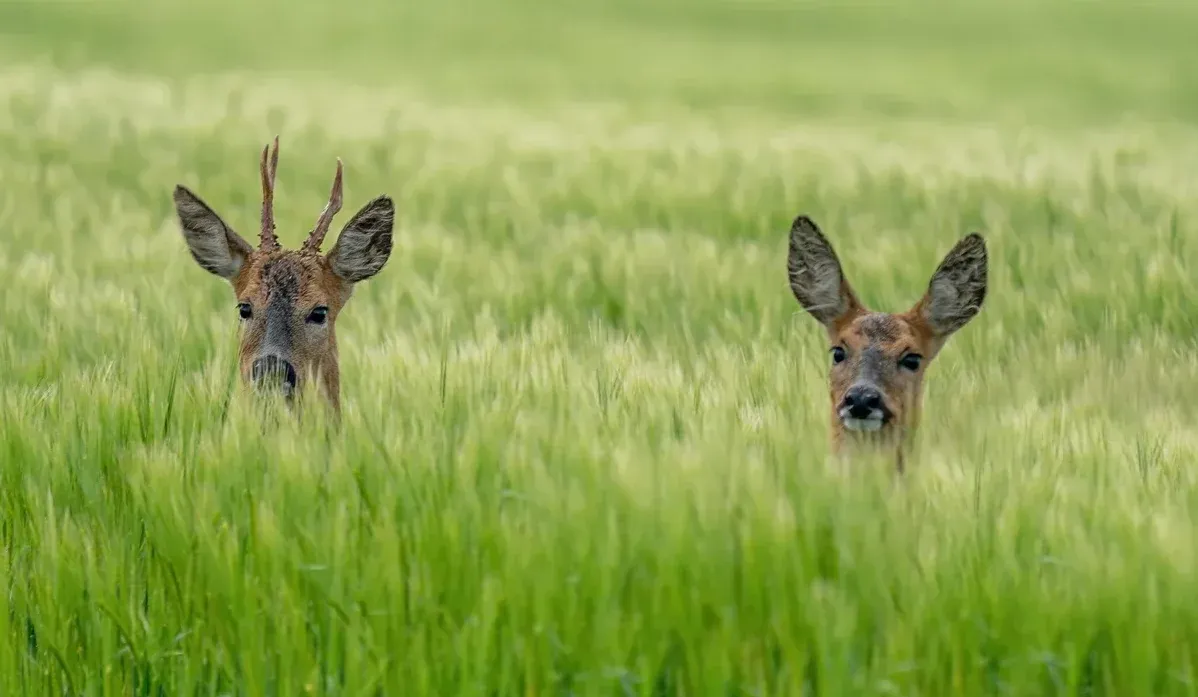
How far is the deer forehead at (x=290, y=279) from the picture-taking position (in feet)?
19.0

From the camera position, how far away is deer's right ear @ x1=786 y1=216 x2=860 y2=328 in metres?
5.67

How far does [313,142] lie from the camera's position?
16.2 m

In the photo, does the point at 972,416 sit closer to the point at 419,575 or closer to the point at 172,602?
the point at 419,575

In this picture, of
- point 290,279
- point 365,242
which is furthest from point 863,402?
point 290,279

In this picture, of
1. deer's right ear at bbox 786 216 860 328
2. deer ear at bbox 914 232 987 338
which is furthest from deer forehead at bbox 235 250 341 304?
deer ear at bbox 914 232 987 338

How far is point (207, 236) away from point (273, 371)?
73 centimetres

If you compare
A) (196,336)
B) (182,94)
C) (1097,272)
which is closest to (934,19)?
(182,94)

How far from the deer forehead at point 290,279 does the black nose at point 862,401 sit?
1941mm

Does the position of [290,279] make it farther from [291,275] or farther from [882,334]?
[882,334]

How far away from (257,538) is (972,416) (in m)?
2.97

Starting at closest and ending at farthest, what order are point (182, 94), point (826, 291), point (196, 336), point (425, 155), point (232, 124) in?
point (826, 291) → point (196, 336) → point (425, 155) → point (232, 124) → point (182, 94)

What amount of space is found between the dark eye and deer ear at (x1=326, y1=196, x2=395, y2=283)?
23cm

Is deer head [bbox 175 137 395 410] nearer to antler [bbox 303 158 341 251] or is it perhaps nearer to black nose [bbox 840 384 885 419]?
antler [bbox 303 158 341 251]

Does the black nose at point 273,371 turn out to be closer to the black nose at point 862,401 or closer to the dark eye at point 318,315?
the dark eye at point 318,315
